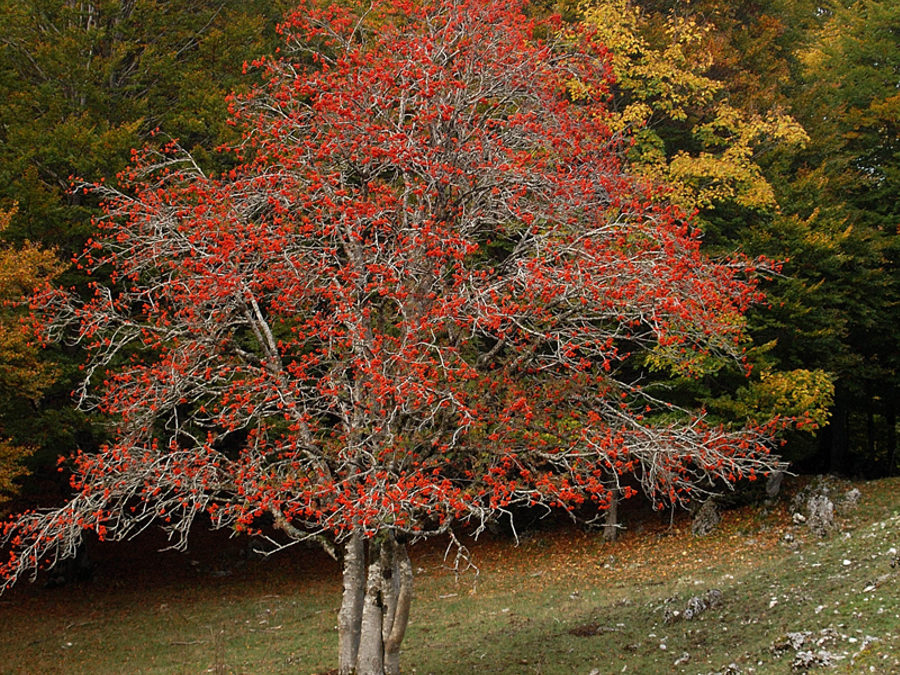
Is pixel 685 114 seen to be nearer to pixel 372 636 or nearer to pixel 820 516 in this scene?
pixel 820 516

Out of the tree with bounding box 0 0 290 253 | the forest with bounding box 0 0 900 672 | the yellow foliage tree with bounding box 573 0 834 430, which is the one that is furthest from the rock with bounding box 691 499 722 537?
the tree with bounding box 0 0 290 253

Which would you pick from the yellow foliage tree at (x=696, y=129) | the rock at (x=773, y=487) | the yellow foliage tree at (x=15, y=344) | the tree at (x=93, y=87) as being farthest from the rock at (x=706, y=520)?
the yellow foliage tree at (x=15, y=344)

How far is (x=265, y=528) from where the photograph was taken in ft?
94.1

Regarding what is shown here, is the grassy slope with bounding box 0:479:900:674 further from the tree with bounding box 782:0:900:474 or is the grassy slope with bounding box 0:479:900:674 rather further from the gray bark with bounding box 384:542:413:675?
the tree with bounding box 782:0:900:474

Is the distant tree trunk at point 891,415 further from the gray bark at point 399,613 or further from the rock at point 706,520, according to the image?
the gray bark at point 399,613

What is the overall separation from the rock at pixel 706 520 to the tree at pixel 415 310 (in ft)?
38.8

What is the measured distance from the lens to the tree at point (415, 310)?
9.74 metres

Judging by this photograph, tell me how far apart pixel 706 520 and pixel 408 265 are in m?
15.6

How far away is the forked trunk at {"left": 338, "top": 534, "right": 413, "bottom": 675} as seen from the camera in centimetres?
1105

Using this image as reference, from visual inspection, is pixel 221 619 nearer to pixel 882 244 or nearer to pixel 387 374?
pixel 387 374

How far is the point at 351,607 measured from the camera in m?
11.7

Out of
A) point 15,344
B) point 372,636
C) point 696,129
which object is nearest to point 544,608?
point 372,636

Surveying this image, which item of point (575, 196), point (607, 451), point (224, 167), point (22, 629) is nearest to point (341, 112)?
point (575, 196)

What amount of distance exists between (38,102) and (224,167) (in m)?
5.03
